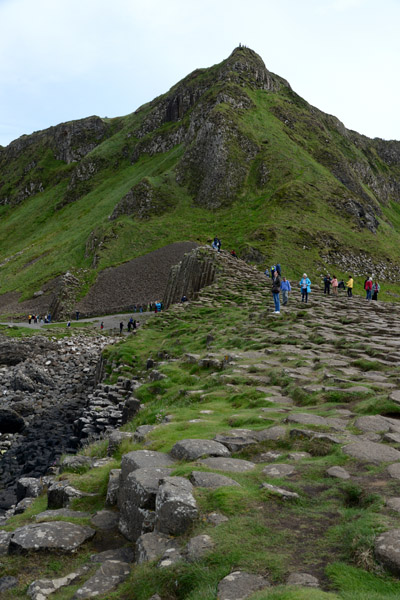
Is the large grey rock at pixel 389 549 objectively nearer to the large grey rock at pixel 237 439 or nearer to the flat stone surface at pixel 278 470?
the flat stone surface at pixel 278 470

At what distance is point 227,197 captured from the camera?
10681cm

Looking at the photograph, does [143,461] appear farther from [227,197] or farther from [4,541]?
[227,197]

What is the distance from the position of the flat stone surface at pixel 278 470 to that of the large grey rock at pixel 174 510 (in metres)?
1.68

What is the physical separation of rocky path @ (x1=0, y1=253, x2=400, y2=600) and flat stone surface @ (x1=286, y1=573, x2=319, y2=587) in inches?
0.6

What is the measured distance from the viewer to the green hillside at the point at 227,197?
83.1 meters

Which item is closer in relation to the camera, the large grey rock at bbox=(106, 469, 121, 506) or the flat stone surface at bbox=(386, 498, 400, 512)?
the flat stone surface at bbox=(386, 498, 400, 512)

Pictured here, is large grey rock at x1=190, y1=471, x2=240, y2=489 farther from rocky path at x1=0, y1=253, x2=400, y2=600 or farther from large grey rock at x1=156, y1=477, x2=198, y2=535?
large grey rock at x1=156, y1=477, x2=198, y2=535

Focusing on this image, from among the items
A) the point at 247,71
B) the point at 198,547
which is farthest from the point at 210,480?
the point at 247,71

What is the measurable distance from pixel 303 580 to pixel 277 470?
3008 mm

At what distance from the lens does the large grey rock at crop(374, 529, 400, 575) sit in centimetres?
455

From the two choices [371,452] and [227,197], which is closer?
[371,452]

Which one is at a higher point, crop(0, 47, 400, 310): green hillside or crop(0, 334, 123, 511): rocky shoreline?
crop(0, 47, 400, 310): green hillside

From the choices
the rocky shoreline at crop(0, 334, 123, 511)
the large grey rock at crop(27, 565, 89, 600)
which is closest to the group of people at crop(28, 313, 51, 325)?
the rocky shoreline at crop(0, 334, 123, 511)

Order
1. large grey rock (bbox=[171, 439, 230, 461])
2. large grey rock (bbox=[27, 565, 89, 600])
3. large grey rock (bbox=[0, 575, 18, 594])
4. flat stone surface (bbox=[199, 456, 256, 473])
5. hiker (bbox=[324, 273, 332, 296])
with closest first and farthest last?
1. large grey rock (bbox=[27, 565, 89, 600])
2. large grey rock (bbox=[0, 575, 18, 594])
3. flat stone surface (bbox=[199, 456, 256, 473])
4. large grey rock (bbox=[171, 439, 230, 461])
5. hiker (bbox=[324, 273, 332, 296])
